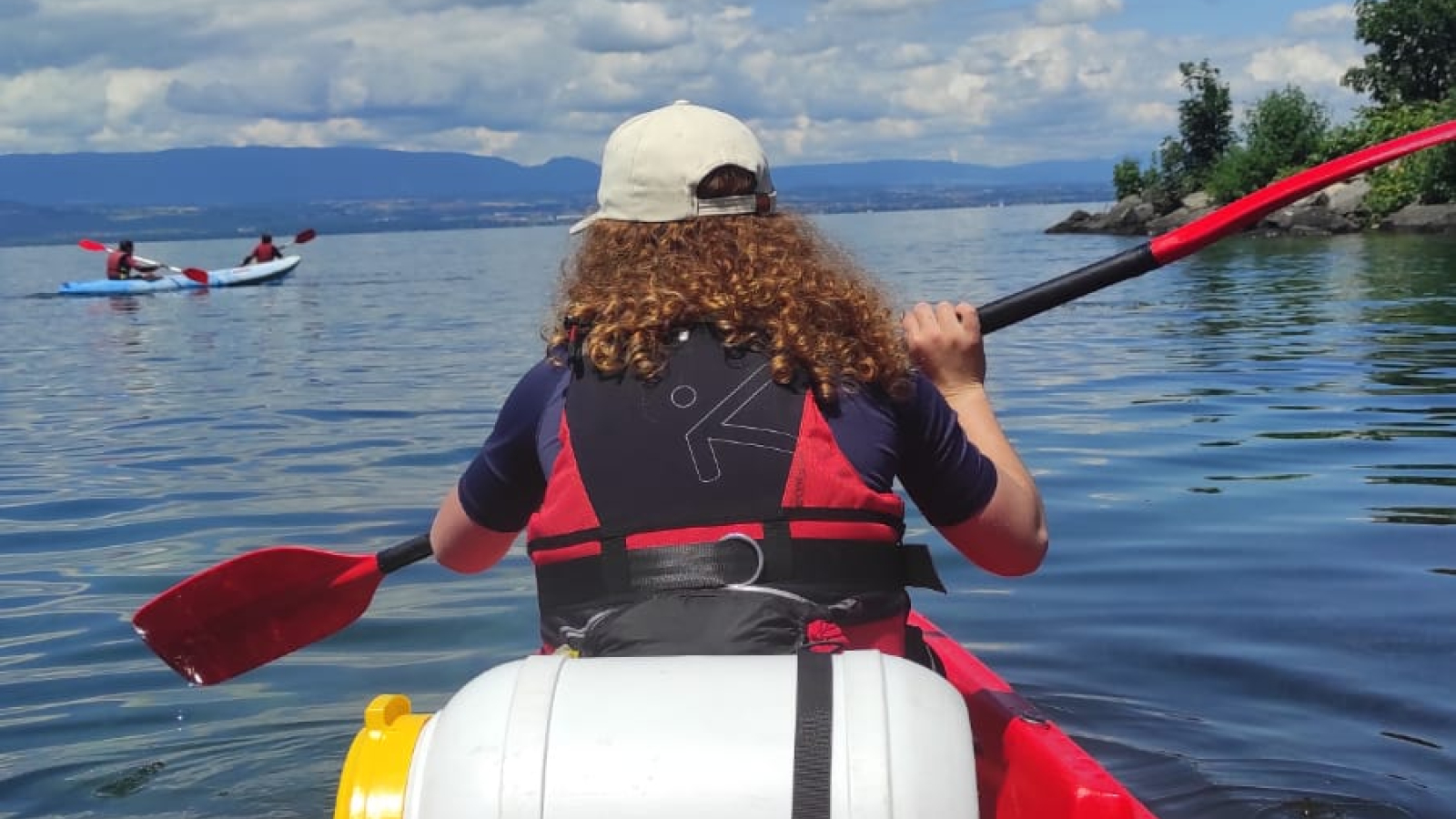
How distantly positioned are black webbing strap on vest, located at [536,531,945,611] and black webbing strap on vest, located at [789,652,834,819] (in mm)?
425

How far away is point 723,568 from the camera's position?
2.54 meters

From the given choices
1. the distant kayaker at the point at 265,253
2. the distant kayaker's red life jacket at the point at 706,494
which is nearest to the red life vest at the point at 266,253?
the distant kayaker at the point at 265,253

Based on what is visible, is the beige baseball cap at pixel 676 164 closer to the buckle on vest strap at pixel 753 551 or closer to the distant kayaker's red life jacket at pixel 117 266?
the buckle on vest strap at pixel 753 551

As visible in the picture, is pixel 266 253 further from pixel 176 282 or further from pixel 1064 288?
pixel 1064 288

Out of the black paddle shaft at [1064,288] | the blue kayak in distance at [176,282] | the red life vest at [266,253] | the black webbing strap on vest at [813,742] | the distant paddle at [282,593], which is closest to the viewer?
the black webbing strap on vest at [813,742]

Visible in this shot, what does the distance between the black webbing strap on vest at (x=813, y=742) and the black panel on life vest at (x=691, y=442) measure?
19.2 inches

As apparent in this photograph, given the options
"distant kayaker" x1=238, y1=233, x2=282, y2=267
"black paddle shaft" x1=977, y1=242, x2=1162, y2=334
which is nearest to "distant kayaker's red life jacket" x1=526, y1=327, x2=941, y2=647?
"black paddle shaft" x1=977, y1=242, x2=1162, y2=334

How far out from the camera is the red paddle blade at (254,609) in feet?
14.1

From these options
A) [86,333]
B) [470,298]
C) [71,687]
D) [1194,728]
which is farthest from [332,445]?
[470,298]

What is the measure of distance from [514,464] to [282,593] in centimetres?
165

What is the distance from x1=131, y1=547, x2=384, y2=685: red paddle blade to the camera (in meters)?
4.31

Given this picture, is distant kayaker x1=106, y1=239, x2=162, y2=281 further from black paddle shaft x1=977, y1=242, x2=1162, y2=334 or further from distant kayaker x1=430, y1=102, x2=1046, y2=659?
distant kayaker x1=430, y1=102, x2=1046, y2=659

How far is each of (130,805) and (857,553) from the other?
2914 mm

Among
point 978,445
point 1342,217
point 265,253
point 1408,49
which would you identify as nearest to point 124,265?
point 265,253
